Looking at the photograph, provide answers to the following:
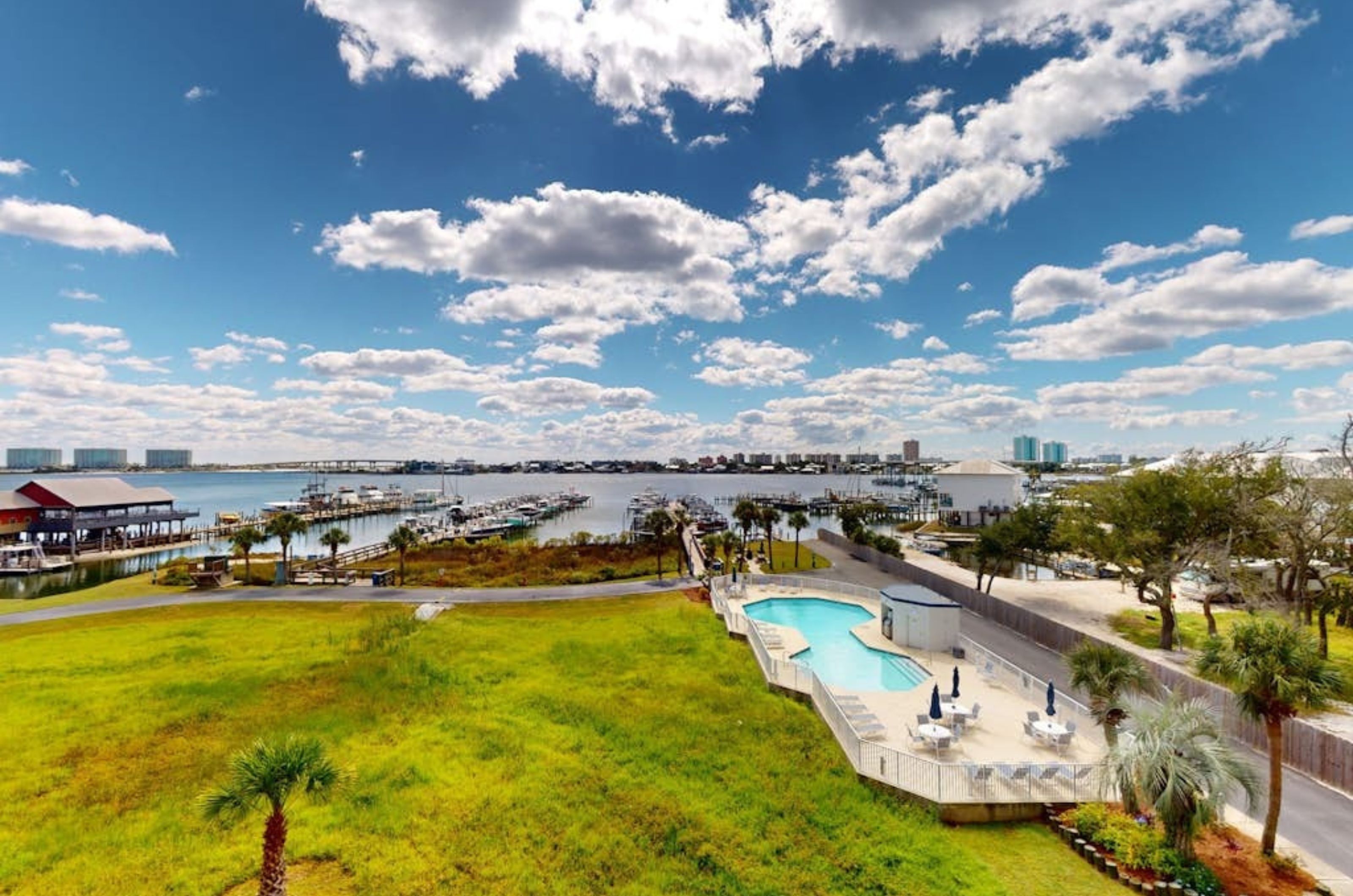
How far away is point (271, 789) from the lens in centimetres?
1004

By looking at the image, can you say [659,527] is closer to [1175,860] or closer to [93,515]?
[1175,860]

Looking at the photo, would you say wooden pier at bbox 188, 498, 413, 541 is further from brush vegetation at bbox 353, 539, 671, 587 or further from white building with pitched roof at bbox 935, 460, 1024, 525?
white building with pitched roof at bbox 935, 460, 1024, 525

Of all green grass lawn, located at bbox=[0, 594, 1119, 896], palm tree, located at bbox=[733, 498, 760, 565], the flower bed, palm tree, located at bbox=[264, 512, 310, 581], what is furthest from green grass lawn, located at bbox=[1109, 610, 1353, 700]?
palm tree, located at bbox=[264, 512, 310, 581]

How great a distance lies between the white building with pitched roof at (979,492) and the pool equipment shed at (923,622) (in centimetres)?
6364

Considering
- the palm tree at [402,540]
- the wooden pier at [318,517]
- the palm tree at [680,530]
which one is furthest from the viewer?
the wooden pier at [318,517]

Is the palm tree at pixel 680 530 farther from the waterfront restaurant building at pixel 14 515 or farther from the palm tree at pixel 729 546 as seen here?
the waterfront restaurant building at pixel 14 515

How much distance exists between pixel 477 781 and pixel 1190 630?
1453 inches

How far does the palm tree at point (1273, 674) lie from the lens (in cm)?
1182

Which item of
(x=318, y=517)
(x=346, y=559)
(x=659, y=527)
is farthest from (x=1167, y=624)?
(x=318, y=517)

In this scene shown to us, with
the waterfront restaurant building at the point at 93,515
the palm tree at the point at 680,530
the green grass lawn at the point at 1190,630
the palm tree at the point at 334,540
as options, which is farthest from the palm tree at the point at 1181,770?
the waterfront restaurant building at the point at 93,515

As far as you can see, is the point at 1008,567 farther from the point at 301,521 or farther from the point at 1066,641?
the point at 301,521

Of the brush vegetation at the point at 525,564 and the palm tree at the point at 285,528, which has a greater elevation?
the palm tree at the point at 285,528

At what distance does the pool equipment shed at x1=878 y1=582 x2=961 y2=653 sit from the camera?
27.4 m

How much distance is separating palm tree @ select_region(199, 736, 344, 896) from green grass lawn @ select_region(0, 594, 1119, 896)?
87.7 inches
